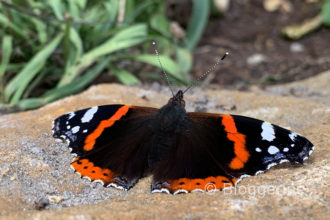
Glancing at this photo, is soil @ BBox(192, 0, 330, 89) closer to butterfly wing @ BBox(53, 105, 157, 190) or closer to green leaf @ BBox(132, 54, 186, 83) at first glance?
green leaf @ BBox(132, 54, 186, 83)

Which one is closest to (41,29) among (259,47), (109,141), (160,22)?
(160,22)

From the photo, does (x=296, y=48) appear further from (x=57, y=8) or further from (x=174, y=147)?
(x=174, y=147)

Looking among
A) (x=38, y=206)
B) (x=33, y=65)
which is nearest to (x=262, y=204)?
(x=38, y=206)

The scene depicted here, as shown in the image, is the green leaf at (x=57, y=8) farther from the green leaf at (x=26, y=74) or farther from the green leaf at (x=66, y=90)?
the green leaf at (x=66, y=90)

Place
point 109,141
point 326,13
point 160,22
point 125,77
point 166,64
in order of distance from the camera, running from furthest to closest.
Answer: point 326,13, point 160,22, point 166,64, point 125,77, point 109,141

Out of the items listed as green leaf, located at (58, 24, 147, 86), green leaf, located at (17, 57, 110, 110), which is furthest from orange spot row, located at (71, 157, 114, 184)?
green leaf, located at (58, 24, 147, 86)

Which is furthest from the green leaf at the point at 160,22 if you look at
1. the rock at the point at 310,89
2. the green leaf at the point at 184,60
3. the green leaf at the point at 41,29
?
the rock at the point at 310,89
